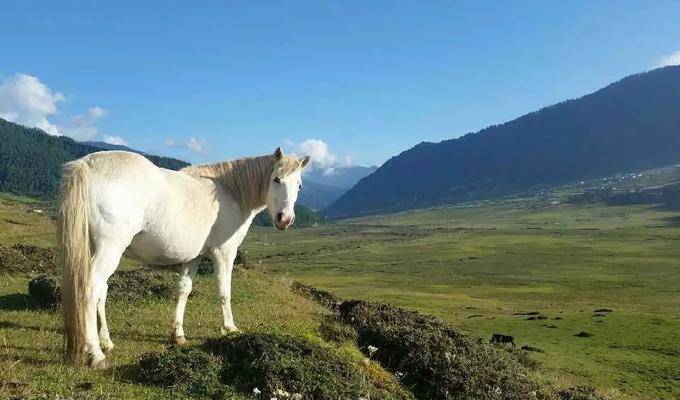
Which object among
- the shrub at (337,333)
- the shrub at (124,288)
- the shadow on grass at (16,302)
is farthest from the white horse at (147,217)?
the shadow on grass at (16,302)

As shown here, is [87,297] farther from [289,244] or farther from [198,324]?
[289,244]

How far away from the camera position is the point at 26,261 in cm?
1992

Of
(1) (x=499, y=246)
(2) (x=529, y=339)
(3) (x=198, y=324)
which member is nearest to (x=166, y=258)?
(3) (x=198, y=324)

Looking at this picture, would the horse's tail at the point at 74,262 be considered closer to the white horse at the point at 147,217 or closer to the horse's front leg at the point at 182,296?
the white horse at the point at 147,217

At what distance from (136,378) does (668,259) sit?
13372cm

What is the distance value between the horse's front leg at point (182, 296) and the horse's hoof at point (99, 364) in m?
2.62

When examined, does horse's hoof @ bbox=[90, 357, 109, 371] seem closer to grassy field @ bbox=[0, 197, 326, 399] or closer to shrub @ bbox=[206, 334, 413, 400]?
grassy field @ bbox=[0, 197, 326, 399]

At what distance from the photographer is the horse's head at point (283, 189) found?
9.85m

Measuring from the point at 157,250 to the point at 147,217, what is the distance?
2.04ft

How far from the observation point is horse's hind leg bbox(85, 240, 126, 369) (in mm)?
7441

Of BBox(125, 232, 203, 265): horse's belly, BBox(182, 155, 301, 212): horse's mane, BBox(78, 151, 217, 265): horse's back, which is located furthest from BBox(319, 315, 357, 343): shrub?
BBox(125, 232, 203, 265): horse's belly

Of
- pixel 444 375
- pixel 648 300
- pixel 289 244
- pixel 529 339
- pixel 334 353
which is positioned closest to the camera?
pixel 334 353

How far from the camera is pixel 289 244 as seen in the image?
192500 millimetres

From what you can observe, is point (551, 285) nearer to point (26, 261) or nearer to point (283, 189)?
point (26, 261)
